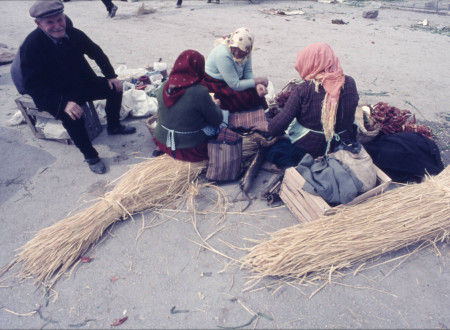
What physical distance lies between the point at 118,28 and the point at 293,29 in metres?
4.93

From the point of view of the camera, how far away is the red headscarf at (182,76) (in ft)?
8.14

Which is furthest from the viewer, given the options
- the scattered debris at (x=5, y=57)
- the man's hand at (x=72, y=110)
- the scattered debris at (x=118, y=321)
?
the scattered debris at (x=5, y=57)

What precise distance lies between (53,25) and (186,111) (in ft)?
5.00

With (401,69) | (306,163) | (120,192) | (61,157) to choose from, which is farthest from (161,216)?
(401,69)

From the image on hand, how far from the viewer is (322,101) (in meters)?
2.44

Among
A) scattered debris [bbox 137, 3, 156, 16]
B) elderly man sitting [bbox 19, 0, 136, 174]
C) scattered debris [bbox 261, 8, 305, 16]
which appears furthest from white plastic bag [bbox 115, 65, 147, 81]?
scattered debris [bbox 261, 8, 305, 16]

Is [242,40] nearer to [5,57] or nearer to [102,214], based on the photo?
[102,214]

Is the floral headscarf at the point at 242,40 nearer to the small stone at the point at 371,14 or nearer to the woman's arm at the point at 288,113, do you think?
the woman's arm at the point at 288,113

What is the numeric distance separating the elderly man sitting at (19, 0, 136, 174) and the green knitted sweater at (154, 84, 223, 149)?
3.04 ft

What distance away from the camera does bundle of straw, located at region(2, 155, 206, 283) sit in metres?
2.15

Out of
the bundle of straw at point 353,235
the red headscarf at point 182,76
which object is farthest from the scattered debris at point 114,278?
the red headscarf at point 182,76

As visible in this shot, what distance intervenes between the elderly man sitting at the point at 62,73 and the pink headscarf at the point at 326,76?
2.33 meters

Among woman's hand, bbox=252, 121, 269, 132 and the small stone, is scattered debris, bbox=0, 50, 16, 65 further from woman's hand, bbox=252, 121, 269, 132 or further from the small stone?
the small stone

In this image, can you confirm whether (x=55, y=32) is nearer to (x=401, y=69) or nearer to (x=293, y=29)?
(x=401, y=69)
